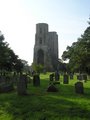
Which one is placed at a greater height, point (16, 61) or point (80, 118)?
Answer: point (16, 61)

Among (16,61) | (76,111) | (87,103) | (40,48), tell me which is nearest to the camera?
(76,111)

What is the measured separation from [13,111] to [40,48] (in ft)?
403

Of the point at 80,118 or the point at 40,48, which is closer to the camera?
the point at 80,118

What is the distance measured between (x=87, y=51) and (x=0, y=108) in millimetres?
33336

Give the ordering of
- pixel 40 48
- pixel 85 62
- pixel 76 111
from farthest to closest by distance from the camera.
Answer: pixel 40 48 → pixel 85 62 → pixel 76 111

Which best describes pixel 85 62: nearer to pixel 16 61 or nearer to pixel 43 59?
pixel 16 61

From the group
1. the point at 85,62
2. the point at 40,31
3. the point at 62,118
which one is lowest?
the point at 62,118

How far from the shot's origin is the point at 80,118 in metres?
10.9

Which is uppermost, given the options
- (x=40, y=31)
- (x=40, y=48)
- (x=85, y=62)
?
(x=40, y=31)

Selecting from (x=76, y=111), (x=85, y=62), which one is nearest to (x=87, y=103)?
(x=76, y=111)

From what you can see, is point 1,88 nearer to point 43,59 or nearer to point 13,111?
point 13,111

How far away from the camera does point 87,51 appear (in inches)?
1783

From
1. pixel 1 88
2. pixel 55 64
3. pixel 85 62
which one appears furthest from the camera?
pixel 55 64

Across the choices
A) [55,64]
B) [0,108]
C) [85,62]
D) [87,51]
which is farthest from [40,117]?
[55,64]
